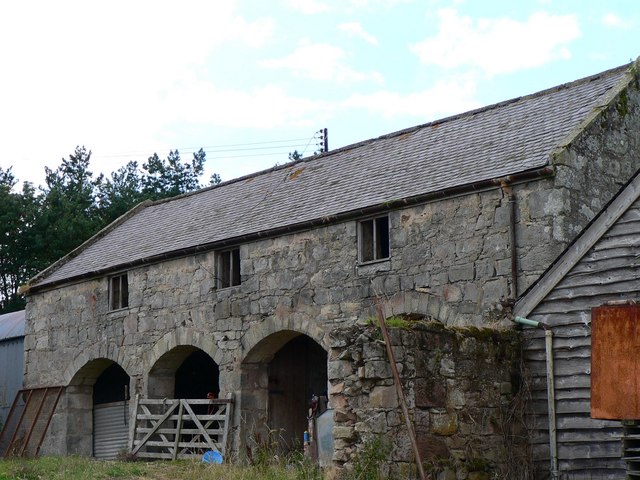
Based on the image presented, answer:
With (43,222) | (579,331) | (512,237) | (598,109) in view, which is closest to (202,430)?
(512,237)

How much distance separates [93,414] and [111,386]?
791 millimetres

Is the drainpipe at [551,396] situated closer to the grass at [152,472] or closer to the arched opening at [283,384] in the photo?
the grass at [152,472]

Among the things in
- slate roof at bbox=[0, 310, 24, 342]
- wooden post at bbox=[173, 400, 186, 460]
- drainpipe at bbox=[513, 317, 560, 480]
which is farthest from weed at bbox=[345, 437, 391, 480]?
slate roof at bbox=[0, 310, 24, 342]

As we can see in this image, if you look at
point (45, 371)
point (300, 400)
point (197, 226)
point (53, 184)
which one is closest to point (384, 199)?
point (300, 400)

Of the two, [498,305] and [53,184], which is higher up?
[53,184]

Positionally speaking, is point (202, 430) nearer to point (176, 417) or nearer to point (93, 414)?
point (176, 417)

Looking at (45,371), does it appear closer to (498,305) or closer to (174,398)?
(174,398)

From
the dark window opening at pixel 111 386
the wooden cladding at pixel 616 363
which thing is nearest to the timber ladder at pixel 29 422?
the dark window opening at pixel 111 386

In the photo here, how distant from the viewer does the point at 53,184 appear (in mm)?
43344

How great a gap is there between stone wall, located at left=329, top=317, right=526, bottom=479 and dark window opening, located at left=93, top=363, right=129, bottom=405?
12.0 meters

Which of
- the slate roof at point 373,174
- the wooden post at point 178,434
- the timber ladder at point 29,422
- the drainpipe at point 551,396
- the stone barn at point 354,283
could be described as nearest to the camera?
the stone barn at point 354,283

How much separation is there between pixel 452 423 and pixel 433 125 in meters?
9.11

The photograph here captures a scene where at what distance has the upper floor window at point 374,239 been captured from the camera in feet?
53.1

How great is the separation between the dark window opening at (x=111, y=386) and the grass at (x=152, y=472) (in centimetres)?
681
